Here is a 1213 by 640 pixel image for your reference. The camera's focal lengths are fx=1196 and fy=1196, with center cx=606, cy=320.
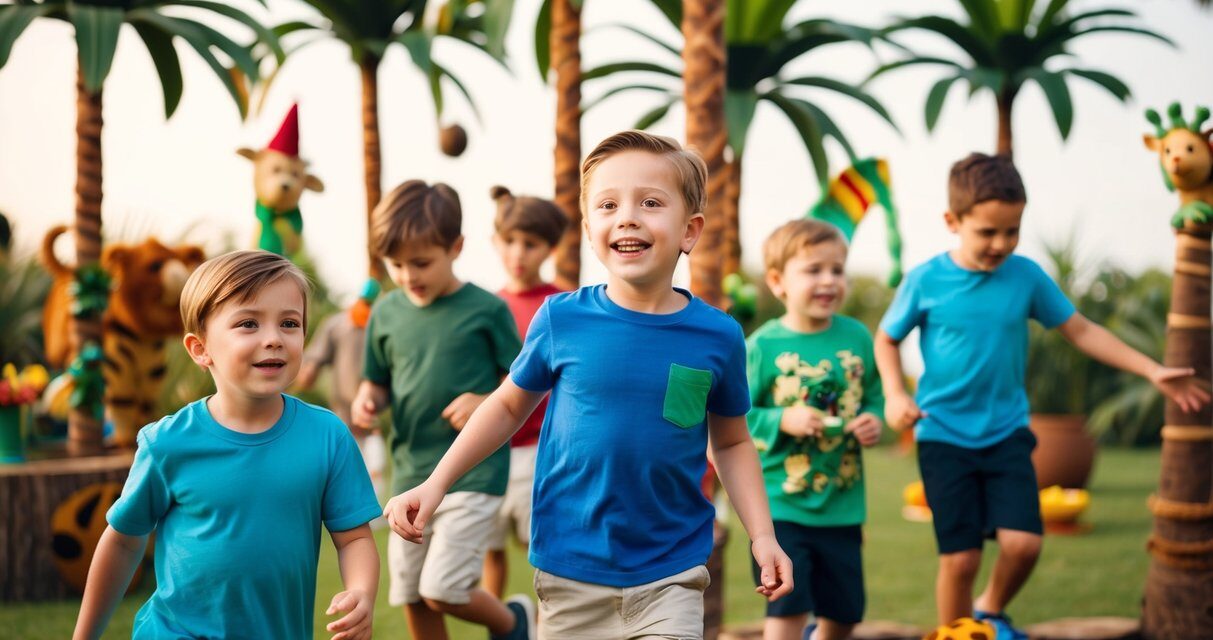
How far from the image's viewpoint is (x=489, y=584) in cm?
557

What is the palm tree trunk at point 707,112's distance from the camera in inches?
208

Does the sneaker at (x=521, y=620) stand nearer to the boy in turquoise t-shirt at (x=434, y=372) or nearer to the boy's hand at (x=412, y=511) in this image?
the boy in turquoise t-shirt at (x=434, y=372)

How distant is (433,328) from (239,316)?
5.49ft

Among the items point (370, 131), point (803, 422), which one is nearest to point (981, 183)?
point (803, 422)

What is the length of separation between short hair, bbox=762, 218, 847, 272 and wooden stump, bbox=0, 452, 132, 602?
13.9ft

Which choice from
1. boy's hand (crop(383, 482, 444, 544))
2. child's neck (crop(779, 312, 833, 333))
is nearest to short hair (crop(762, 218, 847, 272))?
child's neck (crop(779, 312, 833, 333))

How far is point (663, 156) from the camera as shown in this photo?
2941mm

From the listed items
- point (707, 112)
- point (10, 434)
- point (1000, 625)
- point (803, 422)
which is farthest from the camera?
point (10, 434)

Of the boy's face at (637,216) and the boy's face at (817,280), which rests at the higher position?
the boy's face at (637,216)

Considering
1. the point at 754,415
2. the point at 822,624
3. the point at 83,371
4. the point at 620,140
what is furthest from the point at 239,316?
the point at 83,371

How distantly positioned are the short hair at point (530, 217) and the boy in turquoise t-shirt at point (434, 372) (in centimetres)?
74

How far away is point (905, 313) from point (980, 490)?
2.48 feet

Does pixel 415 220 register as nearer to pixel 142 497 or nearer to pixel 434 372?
pixel 434 372

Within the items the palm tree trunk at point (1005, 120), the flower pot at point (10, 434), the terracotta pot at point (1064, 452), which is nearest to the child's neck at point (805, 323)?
the flower pot at point (10, 434)
